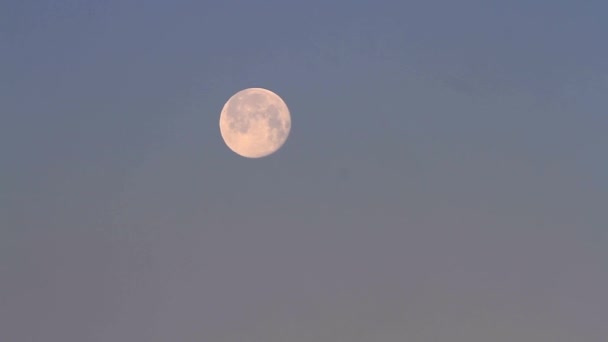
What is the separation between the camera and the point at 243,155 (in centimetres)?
3072

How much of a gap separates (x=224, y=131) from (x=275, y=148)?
0.56m

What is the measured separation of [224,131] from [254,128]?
318mm

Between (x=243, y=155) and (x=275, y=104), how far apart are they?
2.06 ft

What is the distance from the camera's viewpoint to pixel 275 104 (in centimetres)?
3073

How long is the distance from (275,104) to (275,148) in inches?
18.1

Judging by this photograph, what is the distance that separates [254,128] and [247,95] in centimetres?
36

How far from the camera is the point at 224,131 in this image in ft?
101

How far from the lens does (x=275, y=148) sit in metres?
30.8

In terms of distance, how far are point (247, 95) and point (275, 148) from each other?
2.05 feet

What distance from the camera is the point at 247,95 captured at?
30.7m

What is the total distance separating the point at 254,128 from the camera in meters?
30.8

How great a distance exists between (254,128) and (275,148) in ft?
1.02

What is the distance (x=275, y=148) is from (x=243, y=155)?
34cm

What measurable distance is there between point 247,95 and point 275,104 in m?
0.31
